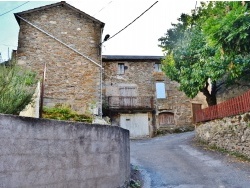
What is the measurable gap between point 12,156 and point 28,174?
370mm

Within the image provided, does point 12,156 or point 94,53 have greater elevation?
point 94,53

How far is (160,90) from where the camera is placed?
24.5 m

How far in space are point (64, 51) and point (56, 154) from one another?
1275 cm

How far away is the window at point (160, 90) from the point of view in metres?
24.3

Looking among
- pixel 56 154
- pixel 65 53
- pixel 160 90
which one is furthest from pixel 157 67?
pixel 56 154

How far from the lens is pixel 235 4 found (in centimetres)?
633

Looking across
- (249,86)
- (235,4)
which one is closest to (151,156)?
(235,4)

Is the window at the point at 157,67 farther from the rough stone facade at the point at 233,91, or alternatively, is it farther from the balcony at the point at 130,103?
the rough stone facade at the point at 233,91

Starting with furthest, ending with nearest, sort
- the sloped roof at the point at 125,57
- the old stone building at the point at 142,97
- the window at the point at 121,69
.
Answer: the window at the point at 121,69
the sloped roof at the point at 125,57
the old stone building at the point at 142,97

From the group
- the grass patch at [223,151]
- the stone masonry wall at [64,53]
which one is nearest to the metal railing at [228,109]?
the grass patch at [223,151]

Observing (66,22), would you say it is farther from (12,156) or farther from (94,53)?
(12,156)

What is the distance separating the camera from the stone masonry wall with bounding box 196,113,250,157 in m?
10.2

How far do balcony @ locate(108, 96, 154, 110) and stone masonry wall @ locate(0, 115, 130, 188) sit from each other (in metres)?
16.8

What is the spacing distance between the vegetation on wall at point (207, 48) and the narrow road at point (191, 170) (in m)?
3.41
